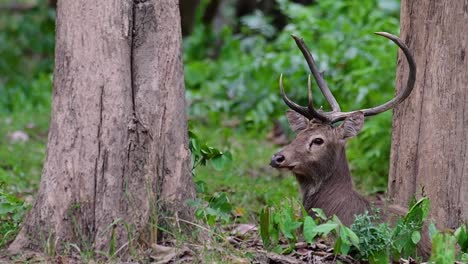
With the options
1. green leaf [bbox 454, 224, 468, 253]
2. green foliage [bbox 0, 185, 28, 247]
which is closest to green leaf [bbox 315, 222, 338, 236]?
green leaf [bbox 454, 224, 468, 253]

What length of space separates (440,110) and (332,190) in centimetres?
106

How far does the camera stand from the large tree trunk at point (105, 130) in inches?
226

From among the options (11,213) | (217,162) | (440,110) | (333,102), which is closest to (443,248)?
(440,110)

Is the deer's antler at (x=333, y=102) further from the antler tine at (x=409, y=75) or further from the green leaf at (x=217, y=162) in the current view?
the green leaf at (x=217, y=162)

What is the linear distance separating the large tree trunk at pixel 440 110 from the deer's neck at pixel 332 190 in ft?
1.61

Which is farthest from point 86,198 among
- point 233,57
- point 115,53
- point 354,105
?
point 233,57

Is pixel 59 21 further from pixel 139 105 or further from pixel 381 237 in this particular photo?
pixel 381 237

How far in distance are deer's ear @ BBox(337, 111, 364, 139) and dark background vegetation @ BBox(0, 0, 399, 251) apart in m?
1.02

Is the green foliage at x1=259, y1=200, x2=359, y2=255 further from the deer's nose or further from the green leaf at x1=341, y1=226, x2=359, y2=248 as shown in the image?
the deer's nose

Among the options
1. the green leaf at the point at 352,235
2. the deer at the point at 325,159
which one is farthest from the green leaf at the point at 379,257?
the deer at the point at 325,159

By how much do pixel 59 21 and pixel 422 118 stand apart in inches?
111

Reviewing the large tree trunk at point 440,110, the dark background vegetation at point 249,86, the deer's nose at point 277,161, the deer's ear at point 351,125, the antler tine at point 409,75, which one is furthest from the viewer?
the dark background vegetation at point 249,86

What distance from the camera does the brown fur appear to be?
731 cm

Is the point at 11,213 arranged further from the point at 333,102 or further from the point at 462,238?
the point at 462,238
